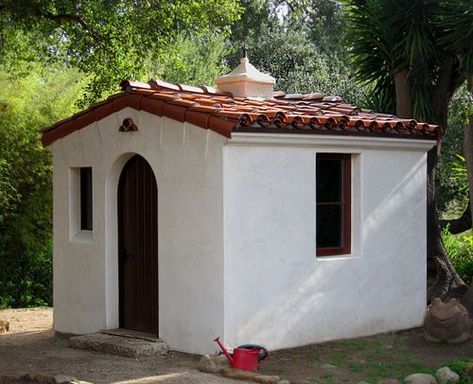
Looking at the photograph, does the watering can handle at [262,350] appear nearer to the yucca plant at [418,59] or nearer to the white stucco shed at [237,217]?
the white stucco shed at [237,217]

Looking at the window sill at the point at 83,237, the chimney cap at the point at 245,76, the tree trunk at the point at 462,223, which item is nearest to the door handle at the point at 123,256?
the window sill at the point at 83,237

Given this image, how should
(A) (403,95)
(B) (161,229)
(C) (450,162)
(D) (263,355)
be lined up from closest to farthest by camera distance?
1. (D) (263,355)
2. (B) (161,229)
3. (A) (403,95)
4. (C) (450,162)

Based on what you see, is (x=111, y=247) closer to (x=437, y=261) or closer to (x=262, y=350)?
(x=262, y=350)

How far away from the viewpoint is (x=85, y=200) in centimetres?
1127

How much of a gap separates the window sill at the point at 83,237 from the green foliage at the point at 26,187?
3722mm

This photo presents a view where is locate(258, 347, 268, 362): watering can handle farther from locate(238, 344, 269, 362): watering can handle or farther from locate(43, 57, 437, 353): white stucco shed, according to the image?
locate(43, 57, 437, 353): white stucco shed

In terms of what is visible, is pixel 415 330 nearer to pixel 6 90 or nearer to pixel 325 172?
pixel 325 172

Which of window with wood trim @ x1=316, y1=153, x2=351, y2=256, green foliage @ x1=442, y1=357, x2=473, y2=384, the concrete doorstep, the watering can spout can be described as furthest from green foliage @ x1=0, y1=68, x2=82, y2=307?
green foliage @ x1=442, y1=357, x2=473, y2=384

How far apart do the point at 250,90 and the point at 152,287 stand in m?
2.83

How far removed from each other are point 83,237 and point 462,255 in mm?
8067

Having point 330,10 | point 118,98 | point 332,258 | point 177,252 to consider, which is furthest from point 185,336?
point 330,10

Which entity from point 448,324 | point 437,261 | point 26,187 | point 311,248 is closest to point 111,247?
point 311,248

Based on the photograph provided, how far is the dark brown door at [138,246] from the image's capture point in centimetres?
1025

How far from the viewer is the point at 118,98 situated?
404 inches
